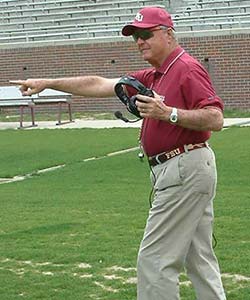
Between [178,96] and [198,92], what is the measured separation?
14 centimetres

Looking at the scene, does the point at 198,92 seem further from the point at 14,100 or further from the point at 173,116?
the point at 14,100

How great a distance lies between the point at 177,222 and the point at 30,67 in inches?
967

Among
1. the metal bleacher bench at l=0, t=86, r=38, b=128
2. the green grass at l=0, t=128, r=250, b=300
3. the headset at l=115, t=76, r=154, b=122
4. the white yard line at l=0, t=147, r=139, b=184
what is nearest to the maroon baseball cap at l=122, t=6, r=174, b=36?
the headset at l=115, t=76, r=154, b=122

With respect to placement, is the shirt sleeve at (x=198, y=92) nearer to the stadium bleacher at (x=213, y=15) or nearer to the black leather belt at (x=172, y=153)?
the black leather belt at (x=172, y=153)

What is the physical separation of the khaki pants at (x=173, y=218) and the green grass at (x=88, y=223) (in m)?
1.27

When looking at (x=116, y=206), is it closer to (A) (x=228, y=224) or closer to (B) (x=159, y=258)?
(A) (x=228, y=224)

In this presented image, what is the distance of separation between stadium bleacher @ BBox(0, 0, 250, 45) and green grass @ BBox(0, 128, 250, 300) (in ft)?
40.7

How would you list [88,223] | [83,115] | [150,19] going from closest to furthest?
[150,19] < [88,223] < [83,115]

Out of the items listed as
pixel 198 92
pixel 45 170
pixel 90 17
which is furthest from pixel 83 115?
pixel 198 92

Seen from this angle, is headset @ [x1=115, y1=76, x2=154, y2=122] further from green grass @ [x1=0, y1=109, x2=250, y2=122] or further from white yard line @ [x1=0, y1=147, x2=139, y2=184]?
green grass @ [x1=0, y1=109, x2=250, y2=122]

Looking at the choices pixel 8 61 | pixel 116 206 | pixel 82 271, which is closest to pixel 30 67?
pixel 8 61

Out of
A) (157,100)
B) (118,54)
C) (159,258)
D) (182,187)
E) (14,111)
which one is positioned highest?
(157,100)

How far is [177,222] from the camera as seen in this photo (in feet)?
16.7

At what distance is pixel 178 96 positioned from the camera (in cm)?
502
